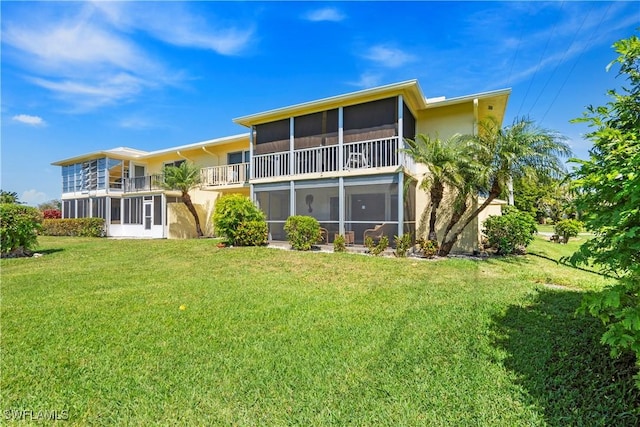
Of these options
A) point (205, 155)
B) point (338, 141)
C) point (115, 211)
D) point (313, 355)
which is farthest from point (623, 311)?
point (115, 211)

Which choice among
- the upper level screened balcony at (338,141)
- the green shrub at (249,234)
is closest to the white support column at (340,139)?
the upper level screened balcony at (338,141)

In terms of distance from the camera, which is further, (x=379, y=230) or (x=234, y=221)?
(x=234, y=221)

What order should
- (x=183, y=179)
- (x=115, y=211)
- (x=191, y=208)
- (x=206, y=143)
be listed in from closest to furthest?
(x=183, y=179) → (x=191, y=208) → (x=206, y=143) → (x=115, y=211)

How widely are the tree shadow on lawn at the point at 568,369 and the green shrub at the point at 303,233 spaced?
Result: 25.9 ft

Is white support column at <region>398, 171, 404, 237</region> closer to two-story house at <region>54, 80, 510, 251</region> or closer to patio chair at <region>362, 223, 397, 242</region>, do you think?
two-story house at <region>54, 80, 510, 251</region>

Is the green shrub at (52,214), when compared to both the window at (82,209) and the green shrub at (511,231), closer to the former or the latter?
the window at (82,209)

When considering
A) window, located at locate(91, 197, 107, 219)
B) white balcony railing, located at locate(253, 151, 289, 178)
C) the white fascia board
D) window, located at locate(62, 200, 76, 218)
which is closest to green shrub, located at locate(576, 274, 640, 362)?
white balcony railing, located at locate(253, 151, 289, 178)

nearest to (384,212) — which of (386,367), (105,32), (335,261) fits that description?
(335,261)

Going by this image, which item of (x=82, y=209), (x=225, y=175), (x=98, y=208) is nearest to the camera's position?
(x=225, y=175)

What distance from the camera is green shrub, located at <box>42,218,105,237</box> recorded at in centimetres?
2122

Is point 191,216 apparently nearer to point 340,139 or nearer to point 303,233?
point 303,233

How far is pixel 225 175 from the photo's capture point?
1895 centimetres

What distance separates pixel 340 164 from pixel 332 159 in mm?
623

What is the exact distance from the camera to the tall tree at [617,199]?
230 cm
